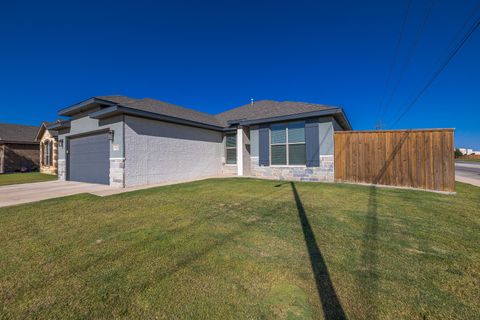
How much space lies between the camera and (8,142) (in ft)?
60.4

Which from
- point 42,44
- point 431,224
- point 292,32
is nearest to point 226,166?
point 292,32

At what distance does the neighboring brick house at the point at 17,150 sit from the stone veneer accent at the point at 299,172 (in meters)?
23.9

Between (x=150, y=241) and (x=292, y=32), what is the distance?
12871 millimetres

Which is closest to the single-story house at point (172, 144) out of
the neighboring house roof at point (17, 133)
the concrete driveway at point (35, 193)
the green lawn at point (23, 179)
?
the concrete driveway at point (35, 193)

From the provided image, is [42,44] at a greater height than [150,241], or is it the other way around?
[42,44]

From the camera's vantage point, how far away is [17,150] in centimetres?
1917

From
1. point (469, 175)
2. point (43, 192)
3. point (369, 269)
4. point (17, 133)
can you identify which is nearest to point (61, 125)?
point (43, 192)

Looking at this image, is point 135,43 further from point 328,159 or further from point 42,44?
point 328,159

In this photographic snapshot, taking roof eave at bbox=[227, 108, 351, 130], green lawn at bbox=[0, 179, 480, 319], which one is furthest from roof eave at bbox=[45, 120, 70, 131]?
roof eave at bbox=[227, 108, 351, 130]

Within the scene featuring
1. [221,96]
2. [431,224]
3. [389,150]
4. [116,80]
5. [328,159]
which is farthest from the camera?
[221,96]

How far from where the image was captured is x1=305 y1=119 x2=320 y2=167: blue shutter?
29.3 ft

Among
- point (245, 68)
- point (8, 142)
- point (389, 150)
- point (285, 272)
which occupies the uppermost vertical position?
point (245, 68)

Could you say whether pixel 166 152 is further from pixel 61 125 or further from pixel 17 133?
pixel 17 133

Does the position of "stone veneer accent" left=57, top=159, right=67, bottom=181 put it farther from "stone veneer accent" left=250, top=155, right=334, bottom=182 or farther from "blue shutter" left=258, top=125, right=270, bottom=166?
"blue shutter" left=258, top=125, right=270, bottom=166
